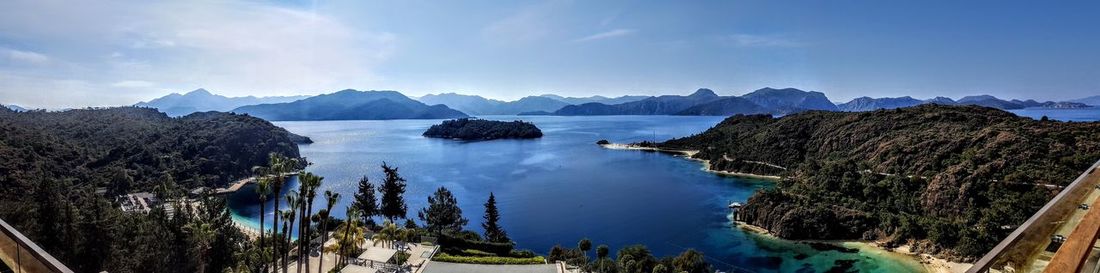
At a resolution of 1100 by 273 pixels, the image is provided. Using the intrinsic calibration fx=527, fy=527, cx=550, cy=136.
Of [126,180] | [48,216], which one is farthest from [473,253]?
[126,180]

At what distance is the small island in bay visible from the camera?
6550 inches

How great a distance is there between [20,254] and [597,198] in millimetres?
57871

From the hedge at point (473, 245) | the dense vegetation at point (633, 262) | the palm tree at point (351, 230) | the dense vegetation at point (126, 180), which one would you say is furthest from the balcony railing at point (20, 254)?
the hedge at point (473, 245)

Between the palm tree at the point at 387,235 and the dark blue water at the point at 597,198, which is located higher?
A: the palm tree at the point at 387,235

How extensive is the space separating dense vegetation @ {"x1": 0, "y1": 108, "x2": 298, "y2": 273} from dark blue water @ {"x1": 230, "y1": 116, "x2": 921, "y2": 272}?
12270mm

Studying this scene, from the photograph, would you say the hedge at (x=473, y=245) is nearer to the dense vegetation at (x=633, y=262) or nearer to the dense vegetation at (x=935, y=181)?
the dense vegetation at (x=633, y=262)

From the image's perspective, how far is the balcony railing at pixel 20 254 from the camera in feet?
18.6

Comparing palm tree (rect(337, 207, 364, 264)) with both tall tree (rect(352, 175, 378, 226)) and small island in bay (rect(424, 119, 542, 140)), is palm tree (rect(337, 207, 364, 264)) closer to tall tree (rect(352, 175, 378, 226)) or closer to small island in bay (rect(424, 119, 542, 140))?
tall tree (rect(352, 175, 378, 226))

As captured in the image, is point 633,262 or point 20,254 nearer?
point 20,254

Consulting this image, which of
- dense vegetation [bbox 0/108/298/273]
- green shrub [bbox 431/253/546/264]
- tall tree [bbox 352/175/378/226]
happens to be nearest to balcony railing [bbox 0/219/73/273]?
dense vegetation [bbox 0/108/298/273]

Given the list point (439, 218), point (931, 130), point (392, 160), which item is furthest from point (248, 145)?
point (931, 130)

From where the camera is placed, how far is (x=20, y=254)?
5.89 m

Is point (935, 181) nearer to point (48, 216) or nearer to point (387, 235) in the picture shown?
point (387, 235)

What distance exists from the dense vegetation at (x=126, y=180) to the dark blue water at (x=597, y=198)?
12.3 m
